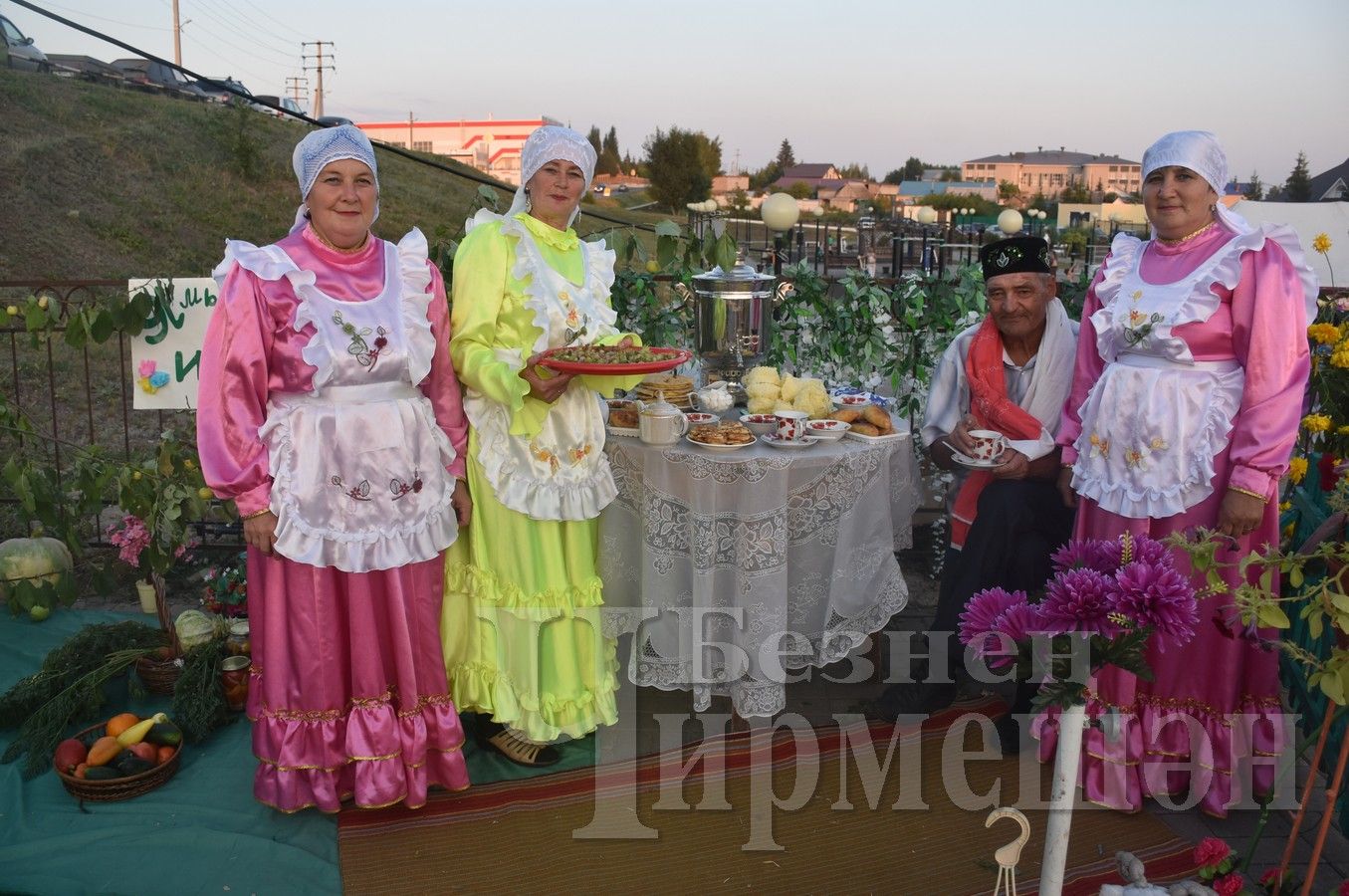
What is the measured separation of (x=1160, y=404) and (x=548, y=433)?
1.93 m

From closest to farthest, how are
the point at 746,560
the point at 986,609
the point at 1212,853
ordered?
the point at 986,609
the point at 1212,853
the point at 746,560

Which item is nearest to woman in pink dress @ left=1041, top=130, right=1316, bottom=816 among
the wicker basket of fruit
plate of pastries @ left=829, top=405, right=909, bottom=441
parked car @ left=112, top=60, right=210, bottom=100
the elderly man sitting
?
the elderly man sitting

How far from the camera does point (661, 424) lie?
3357mm

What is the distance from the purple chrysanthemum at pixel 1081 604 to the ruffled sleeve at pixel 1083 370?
5.68 ft

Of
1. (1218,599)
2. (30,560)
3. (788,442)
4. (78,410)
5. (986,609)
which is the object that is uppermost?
(788,442)

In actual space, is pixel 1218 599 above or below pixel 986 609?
below

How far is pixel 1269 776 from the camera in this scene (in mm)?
3188

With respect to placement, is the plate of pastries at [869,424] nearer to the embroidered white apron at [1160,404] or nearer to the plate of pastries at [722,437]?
the plate of pastries at [722,437]

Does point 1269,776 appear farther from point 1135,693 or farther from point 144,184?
point 144,184

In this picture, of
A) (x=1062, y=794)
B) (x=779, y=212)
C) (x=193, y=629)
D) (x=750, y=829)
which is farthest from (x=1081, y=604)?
(x=193, y=629)

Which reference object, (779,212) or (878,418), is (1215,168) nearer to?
(878,418)

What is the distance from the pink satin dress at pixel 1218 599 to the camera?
115 inches

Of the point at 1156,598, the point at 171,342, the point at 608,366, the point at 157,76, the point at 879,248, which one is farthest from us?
the point at 157,76

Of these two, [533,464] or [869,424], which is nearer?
[533,464]
